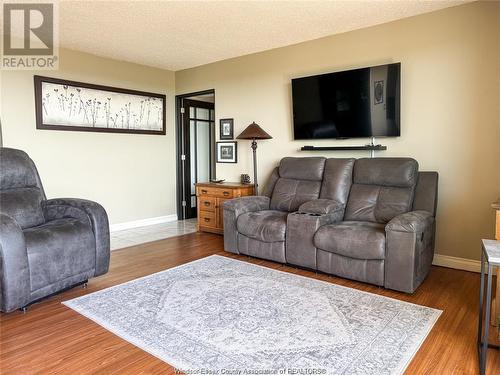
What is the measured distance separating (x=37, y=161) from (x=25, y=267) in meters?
2.38

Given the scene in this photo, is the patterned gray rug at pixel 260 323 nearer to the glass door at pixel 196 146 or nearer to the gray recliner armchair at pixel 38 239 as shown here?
the gray recliner armchair at pixel 38 239

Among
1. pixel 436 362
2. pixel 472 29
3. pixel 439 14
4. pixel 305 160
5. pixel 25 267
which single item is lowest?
pixel 436 362

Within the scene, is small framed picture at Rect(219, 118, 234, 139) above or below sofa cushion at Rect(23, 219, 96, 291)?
above

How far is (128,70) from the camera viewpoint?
16.9ft

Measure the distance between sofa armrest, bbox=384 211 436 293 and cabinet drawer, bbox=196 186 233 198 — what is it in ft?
7.52

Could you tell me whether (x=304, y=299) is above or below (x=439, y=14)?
below

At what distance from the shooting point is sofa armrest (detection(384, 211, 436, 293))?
8.61 feet

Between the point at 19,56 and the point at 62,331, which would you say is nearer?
the point at 62,331

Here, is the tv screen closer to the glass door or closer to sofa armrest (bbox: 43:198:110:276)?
the glass door

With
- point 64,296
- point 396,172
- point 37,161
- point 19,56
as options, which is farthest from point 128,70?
point 396,172

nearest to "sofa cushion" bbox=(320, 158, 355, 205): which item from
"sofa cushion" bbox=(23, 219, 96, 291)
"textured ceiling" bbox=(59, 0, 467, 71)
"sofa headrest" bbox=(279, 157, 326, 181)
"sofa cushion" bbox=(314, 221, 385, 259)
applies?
"sofa headrest" bbox=(279, 157, 326, 181)

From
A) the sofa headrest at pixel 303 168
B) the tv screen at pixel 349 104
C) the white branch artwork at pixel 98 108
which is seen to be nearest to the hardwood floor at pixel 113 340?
the sofa headrest at pixel 303 168

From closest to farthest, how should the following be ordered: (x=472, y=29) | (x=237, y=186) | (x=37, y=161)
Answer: (x=472, y=29), (x=37, y=161), (x=237, y=186)

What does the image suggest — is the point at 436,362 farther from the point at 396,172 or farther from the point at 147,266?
the point at 147,266
